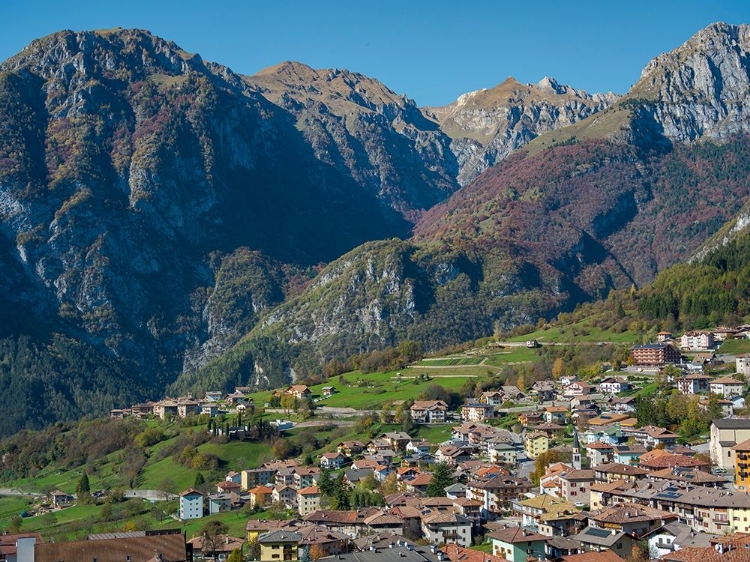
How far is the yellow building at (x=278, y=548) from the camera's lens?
87.9m

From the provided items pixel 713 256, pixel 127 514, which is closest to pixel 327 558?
pixel 127 514

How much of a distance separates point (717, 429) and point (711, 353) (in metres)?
48.5

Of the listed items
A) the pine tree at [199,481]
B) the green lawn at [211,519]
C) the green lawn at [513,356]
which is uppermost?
the green lawn at [513,356]

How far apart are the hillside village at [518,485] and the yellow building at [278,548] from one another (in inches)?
4.0

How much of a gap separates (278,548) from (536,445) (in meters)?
40.7

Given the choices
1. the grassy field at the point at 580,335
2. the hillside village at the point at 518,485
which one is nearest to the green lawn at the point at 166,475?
the hillside village at the point at 518,485

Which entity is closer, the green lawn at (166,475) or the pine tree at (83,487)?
the green lawn at (166,475)

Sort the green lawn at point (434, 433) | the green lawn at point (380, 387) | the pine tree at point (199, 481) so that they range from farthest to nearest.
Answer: the green lawn at point (380, 387) < the green lawn at point (434, 433) < the pine tree at point (199, 481)

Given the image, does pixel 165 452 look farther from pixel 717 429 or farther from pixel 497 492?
pixel 717 429

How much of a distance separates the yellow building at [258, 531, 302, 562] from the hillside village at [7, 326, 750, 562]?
→ 0.10m

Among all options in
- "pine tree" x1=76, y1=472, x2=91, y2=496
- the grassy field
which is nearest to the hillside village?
"pine tree" x1=76, y1=472, x2=91, y2=496

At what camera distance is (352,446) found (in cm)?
13625

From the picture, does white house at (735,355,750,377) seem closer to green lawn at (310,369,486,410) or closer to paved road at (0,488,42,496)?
green lawn at (310,369,486,410)

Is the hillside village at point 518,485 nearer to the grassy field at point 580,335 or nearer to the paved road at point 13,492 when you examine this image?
the grassy field at point 580,335
